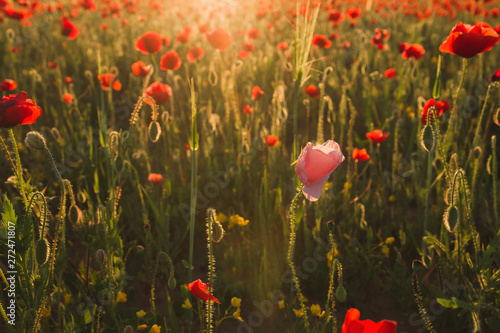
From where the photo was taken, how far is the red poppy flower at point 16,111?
49.0 inches

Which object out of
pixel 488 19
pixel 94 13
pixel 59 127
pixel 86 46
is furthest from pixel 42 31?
pixel 488 19

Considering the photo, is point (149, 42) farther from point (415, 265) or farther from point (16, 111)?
point (415, 265)

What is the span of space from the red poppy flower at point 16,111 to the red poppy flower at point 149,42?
65.8 inches

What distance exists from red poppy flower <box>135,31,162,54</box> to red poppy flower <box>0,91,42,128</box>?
1671 mm

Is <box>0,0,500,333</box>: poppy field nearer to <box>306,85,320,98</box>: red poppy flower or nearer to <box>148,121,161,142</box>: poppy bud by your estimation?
<box>148,121,161,142</box>: poppy bud

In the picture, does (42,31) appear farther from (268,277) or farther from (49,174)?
(268,277)

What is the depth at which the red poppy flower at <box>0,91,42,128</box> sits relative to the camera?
125cm

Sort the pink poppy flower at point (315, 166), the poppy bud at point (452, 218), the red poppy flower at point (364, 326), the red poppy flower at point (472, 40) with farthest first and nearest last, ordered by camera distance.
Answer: the red poppy flower at point (472, 40) → the poppy bud at point (452, 218) → the pink poppy flower at point (315, 166) → the red poppy flower at point (364, 326)

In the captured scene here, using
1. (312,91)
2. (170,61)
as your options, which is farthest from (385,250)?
(170,61)

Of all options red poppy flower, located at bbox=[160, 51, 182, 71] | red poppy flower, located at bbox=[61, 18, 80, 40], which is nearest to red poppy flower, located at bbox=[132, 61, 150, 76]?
red poppy flower, located at bbox=[160, 51, 182, 71]

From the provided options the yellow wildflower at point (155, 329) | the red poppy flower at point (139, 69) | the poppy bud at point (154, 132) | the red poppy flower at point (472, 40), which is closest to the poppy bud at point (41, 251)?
the yellow wildflower at point (155, 329)

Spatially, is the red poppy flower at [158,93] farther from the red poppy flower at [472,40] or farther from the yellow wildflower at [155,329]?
the red poppy flower at [472,40]

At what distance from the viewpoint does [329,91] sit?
3635 mm

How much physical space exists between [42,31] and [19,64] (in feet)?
6.21
